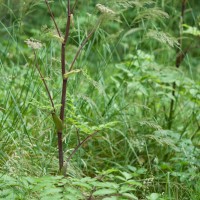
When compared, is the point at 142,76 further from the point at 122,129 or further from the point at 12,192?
the point at 12,192

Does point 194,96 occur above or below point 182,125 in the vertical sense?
above

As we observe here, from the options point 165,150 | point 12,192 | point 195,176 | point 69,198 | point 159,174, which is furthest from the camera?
point 165,150

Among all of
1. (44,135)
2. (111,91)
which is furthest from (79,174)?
(111,91)

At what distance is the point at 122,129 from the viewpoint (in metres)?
3.21

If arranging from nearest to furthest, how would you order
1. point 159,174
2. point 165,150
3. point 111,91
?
point 159,174 → point 165,150 → point 111,91

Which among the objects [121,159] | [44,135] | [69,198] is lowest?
[121,159]

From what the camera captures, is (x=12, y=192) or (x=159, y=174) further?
(x=159, y=174)

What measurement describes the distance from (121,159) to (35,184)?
3.26ft

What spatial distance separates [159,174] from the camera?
9.63ft

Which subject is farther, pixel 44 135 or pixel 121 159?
pixel 121 159

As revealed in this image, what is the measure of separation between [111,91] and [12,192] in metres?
1.77

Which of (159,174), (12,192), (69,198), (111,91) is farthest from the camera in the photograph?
(111,91)

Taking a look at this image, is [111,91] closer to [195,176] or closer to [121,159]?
[121,159]

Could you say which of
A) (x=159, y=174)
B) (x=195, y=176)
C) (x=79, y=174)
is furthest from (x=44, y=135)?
(x=195, y=176)
